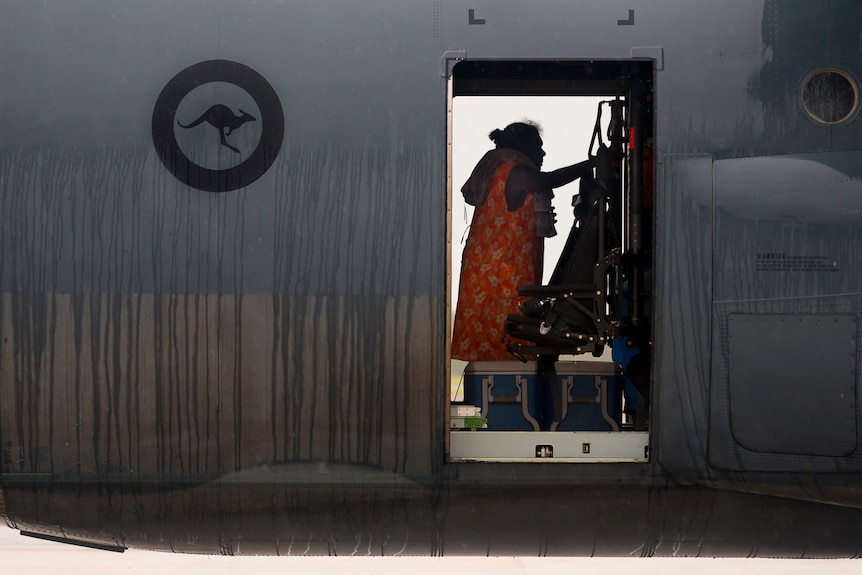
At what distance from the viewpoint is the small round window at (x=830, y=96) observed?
3195 mm

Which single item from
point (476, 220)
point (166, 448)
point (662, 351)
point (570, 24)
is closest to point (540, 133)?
point (476, 220)

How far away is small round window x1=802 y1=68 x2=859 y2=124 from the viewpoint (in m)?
3.20

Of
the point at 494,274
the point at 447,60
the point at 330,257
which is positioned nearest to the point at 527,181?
the point at 494,274

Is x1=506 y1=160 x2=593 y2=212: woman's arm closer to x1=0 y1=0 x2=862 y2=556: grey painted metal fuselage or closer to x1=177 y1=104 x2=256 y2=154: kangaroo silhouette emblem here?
x1=0 y1=0 x2=862 y2=556: grey painted metal fuselage

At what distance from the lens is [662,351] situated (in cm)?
316

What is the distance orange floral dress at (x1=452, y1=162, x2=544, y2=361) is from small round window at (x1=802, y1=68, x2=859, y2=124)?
1.48m

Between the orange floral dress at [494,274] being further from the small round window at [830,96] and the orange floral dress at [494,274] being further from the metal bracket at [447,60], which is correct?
the small round window at [830,96]

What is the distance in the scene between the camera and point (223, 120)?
3195 mm

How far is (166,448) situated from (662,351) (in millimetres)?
1753

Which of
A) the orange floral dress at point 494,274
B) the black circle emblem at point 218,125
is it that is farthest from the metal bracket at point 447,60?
the orange floral dress at point 494,274

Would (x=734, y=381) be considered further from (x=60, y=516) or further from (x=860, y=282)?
(x=60, y=516)

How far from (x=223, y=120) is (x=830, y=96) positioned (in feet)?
6.98

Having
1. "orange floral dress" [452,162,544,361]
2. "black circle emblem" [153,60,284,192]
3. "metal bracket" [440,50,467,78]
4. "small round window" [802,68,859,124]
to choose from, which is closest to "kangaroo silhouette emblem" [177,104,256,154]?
"black circle emblem" [153,60,284,192]

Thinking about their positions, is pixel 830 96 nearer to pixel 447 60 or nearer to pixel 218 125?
pixel 447 60
